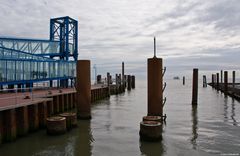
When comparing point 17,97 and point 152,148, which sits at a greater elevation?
point 17,97

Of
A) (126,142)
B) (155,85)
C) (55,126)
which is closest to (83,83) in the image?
(55,126)

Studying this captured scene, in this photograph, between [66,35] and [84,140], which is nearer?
[84,140]

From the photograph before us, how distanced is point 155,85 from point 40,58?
76.1ft

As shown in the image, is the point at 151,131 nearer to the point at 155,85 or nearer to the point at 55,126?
the point at 155,85

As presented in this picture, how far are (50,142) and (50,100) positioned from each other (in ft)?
16.2

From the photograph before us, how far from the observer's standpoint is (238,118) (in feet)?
65.2

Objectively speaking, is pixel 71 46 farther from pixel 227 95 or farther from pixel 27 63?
pixel 227 95

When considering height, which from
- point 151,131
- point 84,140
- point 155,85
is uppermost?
point 155,85

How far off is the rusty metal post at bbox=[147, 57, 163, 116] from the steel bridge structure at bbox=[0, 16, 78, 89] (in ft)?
56.7

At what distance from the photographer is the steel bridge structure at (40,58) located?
26.8m

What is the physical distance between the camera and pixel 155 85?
1452 cm

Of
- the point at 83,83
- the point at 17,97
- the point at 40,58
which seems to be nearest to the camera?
the point at 17,97

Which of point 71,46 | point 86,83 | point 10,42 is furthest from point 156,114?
point 71,46

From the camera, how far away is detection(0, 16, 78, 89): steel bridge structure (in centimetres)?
2675
